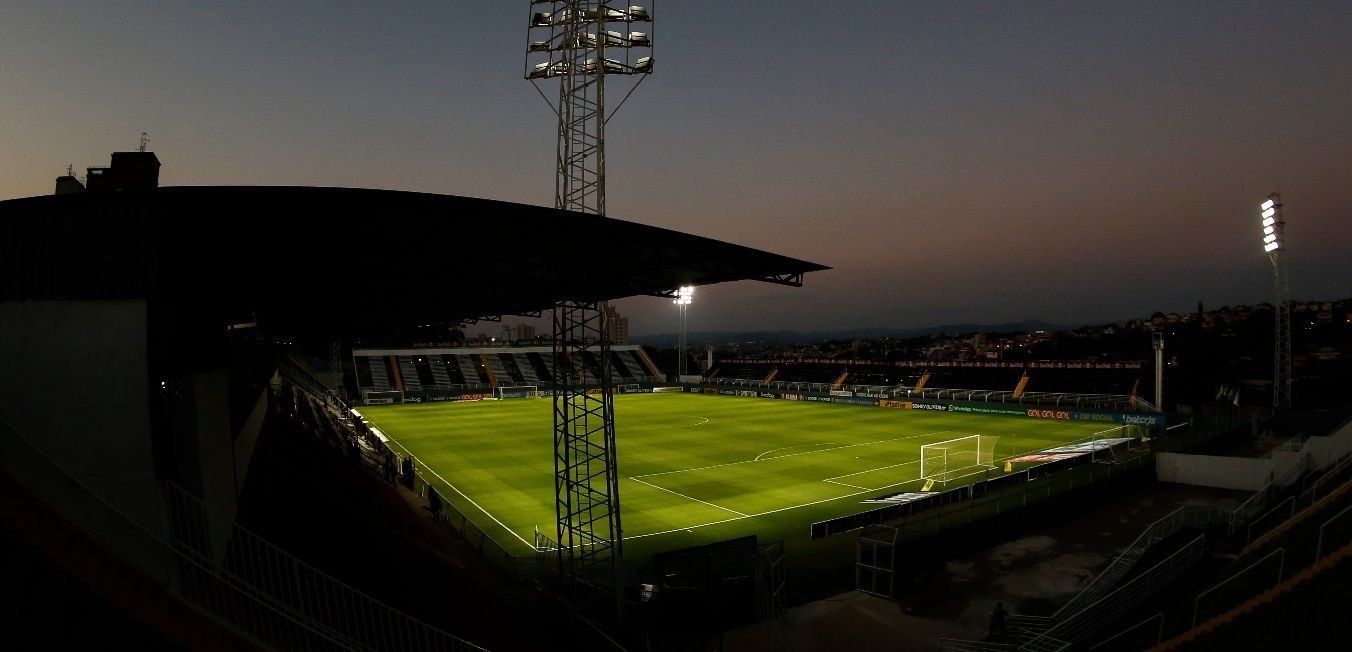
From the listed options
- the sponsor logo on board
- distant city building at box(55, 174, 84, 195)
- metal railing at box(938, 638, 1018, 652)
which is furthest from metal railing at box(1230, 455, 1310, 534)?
the sponsor logo on board

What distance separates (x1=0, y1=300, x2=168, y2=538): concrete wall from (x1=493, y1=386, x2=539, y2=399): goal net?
63624 mm

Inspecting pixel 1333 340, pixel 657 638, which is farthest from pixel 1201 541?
pixel 1333 340

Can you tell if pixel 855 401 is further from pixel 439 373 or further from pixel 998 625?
pixel 998 625

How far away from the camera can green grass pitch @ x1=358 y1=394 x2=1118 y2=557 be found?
2431cm

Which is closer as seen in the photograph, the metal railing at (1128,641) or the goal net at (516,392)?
the metal railing at (1128,641)

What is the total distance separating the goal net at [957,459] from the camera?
3008cm

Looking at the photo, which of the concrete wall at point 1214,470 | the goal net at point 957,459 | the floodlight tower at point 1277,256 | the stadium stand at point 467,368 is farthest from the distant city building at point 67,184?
the stadium stand at point 467,368

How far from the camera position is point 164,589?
7.35 m

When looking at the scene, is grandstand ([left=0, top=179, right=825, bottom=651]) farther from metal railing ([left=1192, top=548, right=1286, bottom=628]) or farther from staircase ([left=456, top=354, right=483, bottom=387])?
staircase ([left=456, top=354, right=483, bottom=387])

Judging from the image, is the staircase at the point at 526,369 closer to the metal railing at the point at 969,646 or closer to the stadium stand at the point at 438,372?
the stadium stand at the point at 438,372

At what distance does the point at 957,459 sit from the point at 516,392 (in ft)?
161

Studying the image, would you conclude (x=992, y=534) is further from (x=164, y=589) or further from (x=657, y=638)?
(x=164, y=589)

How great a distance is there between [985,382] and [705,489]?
4327cm

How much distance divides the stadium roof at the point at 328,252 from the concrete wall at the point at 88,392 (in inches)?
12.5
